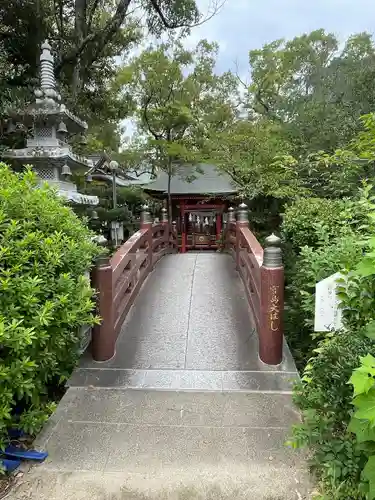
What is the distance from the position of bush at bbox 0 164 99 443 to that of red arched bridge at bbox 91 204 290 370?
0.65 metres

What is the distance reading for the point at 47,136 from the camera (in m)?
5.10

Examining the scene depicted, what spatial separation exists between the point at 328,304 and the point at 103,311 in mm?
1986

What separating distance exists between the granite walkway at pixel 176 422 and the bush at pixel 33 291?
37 centimetres

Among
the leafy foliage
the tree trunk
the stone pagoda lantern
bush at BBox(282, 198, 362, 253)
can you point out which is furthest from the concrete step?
the leafy foliage

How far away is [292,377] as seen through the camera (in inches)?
118

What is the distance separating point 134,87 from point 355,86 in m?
8.10

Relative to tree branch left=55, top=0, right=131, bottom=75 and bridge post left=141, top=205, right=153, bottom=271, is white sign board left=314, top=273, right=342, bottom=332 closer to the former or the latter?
bridge post left=141, top=205, right=153, bottom=271

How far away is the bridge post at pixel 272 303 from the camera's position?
3.09m

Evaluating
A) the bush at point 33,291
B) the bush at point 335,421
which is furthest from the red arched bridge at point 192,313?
the bush at point 335,421

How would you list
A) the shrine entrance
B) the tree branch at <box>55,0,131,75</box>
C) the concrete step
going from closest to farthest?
the concrete step
the tree branch at <box>55,0,131,75</box>
the shrine entrance

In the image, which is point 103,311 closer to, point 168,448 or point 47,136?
point 168,448

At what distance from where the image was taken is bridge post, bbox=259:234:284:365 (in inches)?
122

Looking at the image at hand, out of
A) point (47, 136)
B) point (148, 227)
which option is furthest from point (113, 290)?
point (47, 136)

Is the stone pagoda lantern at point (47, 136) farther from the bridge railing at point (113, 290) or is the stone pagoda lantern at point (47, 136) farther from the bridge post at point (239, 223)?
the bridge post at point (239, 223)
